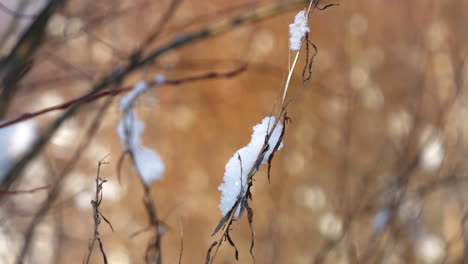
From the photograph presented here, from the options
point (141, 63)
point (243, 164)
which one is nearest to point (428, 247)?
A: point (141, 63)

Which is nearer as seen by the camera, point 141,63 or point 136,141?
point 136,141

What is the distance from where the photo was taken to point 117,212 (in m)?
2.87

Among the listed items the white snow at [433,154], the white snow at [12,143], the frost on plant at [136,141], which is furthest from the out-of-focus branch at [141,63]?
the white snow at [433,154]

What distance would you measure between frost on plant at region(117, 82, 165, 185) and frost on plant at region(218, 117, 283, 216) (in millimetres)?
305

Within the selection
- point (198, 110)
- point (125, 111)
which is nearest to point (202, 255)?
point (198, 110)

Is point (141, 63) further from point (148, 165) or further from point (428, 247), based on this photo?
point (428, 247)

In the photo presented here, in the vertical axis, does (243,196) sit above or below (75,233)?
below

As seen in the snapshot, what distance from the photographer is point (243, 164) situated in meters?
0.45

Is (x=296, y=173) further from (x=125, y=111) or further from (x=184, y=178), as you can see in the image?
(x=125, y=111)

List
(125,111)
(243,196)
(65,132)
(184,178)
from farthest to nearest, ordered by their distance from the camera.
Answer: (184,178) → (65,132) → (125,111) → (243,196)

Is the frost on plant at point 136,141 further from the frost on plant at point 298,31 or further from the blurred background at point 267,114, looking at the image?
the blurred background at point 267,114

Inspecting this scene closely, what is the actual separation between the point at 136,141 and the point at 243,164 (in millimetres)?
360

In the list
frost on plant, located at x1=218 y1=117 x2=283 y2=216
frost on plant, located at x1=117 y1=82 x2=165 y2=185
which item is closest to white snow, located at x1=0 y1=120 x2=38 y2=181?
frost on plant, located at x1=117 y1=82 x2=165 y2=185

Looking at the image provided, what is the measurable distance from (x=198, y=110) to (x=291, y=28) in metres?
2.83
